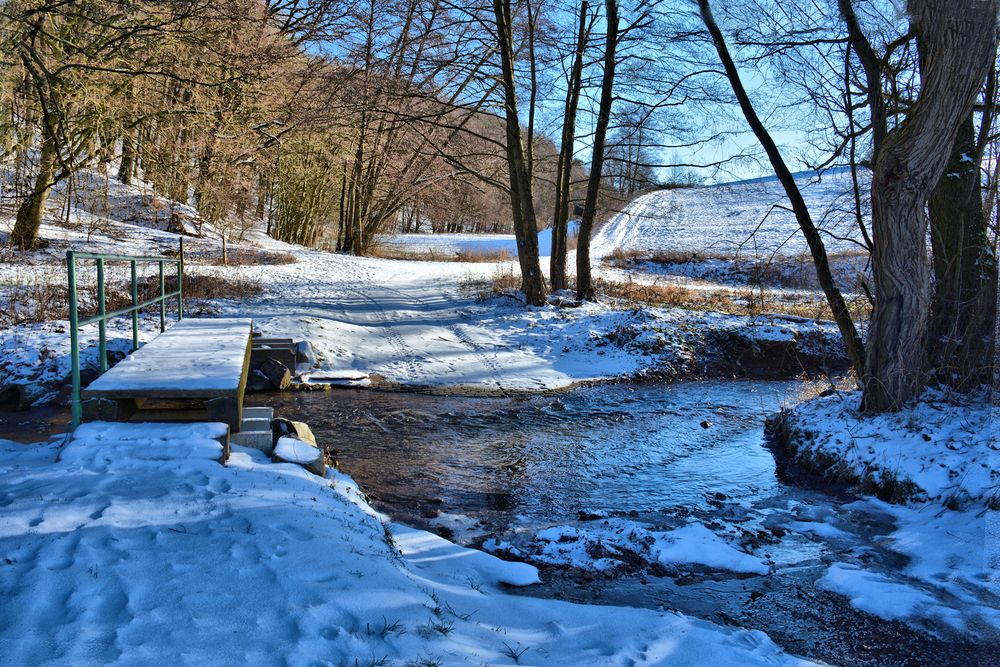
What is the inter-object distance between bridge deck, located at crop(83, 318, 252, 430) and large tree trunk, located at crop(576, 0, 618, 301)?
9.70 meters

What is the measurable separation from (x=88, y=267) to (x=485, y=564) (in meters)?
13.8

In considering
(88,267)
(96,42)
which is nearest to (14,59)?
(96,42)

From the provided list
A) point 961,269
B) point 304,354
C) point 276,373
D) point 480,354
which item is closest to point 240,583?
point 276,373

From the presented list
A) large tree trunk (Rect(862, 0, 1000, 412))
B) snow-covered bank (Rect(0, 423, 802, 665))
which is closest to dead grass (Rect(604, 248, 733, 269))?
large tree trunk (Rect(862, 0, 1000, 412))

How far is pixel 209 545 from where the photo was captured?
12.1 ft

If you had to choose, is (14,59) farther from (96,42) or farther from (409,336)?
(409,336)

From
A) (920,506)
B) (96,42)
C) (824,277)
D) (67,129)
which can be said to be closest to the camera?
(920,506)

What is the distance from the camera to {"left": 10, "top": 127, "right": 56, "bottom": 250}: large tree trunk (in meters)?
17.8

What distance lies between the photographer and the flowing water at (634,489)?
14.8 feet

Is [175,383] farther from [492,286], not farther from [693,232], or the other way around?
[693,232]

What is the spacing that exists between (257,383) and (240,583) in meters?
7.47

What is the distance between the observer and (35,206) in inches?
714

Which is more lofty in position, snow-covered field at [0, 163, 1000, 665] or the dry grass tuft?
the dry grass tuft

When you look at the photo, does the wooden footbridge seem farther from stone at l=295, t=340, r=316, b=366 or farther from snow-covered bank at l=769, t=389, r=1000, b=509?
snow-covered bank at l=769, t=389, r=1000, b=509
